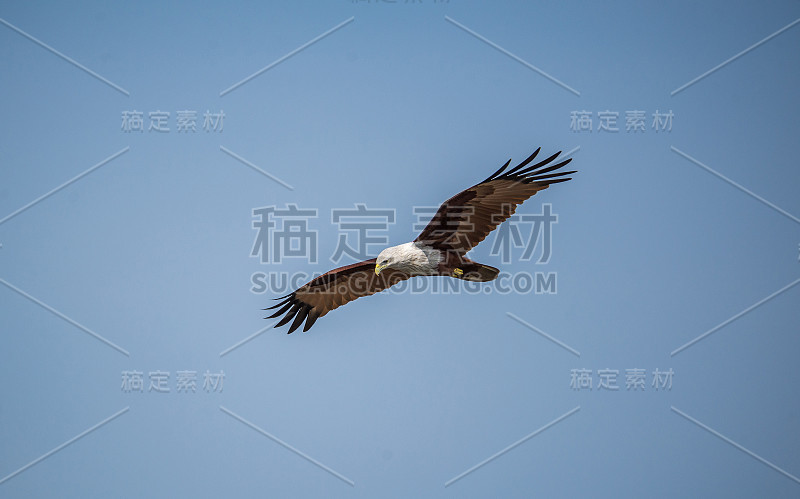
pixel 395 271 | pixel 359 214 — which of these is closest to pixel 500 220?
pixel 395 271

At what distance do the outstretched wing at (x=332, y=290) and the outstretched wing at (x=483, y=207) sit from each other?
1.05 meters

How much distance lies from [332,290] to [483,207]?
2884 mm

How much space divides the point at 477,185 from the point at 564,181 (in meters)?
1.27

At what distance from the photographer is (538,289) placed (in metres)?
9.82

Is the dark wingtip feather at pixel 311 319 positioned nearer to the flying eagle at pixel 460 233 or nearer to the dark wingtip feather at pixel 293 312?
the dark wingtip feather at pixel 293 312

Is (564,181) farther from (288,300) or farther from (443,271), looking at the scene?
(288,300)

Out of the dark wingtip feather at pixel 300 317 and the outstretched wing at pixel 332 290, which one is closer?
the outstretched wing at pixel 332 290

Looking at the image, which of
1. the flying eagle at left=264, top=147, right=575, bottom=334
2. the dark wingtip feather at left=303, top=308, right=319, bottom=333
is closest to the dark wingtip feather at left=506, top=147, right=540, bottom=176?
the flying eagle at left=264, top=147, right=575, bottom=334

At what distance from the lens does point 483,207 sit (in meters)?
8.27

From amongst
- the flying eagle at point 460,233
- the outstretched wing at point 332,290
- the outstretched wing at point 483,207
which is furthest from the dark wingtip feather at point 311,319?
the outstretched wing at point 483,207

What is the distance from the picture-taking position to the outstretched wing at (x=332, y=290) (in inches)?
360

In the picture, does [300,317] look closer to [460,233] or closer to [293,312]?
[293,312]

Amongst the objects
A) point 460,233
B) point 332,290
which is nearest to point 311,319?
point 332,290

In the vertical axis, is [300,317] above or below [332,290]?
below
